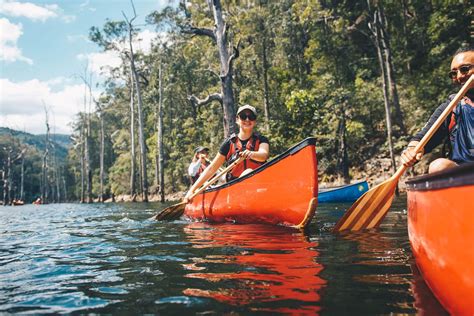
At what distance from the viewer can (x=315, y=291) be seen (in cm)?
212

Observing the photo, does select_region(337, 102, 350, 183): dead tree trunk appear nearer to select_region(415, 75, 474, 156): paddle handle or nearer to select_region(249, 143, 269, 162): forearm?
select_region(249, 143, 269, 162): forearm

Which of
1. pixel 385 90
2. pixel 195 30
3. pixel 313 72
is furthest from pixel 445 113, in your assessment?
pixel 313 72

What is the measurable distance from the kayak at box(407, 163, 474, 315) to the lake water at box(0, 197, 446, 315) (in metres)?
0.25

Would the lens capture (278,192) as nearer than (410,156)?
No

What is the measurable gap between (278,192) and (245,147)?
4.34 ft

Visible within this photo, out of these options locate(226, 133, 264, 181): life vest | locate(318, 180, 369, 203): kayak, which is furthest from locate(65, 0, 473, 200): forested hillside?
locate(226, 133, 264, 181): life vest

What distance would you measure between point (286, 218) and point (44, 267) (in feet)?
9.83

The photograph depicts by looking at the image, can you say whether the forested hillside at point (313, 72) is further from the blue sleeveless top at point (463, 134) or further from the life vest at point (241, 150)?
the blue sleeveless top at point (463, 134)

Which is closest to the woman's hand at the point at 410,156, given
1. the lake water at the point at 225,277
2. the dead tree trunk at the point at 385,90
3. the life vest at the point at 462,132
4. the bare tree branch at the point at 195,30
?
the life vest at the point at 462,132

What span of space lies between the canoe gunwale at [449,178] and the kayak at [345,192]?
9.37 meters

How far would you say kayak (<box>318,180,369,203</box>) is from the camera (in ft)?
35.8

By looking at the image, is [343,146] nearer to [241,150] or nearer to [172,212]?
[172,212]

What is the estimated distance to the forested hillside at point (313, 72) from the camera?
1834 centimetres

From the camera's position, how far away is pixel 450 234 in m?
1.47
